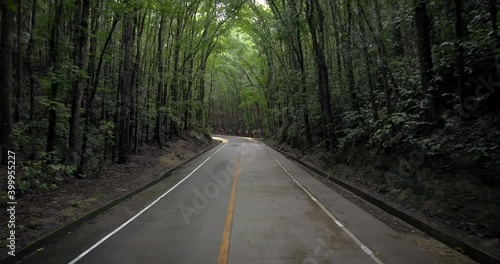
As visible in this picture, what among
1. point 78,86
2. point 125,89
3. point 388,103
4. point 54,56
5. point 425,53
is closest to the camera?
→ point 425,53

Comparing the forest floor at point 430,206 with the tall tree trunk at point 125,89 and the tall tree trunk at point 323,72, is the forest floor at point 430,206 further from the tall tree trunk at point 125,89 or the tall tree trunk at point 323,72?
the tall tree trunk at point 125,89

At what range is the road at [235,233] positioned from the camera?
4.68 metres

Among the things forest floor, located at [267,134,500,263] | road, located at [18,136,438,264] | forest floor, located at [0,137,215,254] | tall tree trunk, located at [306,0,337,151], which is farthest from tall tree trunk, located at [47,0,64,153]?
tall tree trunk, located at [306,0,337,151]

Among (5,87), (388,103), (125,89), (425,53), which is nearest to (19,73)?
(125,89)

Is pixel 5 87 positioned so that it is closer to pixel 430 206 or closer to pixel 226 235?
pixel 226 235

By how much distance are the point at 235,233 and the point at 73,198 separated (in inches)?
197

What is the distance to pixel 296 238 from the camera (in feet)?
17.8

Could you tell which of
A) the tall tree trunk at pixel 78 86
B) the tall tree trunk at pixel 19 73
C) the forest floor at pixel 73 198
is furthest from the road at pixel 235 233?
the tall tree trunk at pixel 19 73

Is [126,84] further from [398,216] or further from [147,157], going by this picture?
[398,216]

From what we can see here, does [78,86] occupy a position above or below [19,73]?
below

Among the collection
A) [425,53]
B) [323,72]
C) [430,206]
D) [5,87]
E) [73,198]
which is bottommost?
[73,198]

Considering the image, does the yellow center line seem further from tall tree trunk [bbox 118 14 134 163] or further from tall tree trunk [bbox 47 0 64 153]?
tall tree trunk [bbox 118 14 134 163]

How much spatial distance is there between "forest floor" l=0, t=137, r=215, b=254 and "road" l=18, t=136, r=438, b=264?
0.51 meters

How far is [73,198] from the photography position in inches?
315
